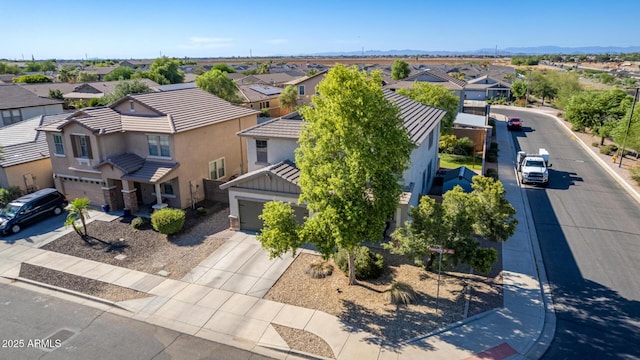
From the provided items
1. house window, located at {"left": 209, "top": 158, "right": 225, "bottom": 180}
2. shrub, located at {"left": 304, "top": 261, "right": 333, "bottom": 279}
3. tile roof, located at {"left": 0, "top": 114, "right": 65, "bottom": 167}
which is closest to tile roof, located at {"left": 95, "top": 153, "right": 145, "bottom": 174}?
house window, located at {"left": 209, "top": 158, "right": 225, "bottom": 180}

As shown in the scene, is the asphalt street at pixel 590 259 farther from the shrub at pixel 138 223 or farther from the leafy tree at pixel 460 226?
the shrub at pixel 138 223

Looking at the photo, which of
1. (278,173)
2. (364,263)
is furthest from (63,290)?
(364,263)

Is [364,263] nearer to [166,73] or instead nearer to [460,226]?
[460,226]

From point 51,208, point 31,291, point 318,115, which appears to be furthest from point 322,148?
point 51,208

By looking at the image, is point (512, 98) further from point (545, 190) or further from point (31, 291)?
point (31, 291)

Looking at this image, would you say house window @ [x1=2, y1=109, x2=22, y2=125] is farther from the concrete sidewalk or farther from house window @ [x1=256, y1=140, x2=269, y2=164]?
house window @ [x1=256, y1=140, x2=269, y2=164]

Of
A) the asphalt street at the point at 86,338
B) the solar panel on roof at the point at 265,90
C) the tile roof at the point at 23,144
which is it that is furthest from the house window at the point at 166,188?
the solar panel on roof at the point at 265,90
